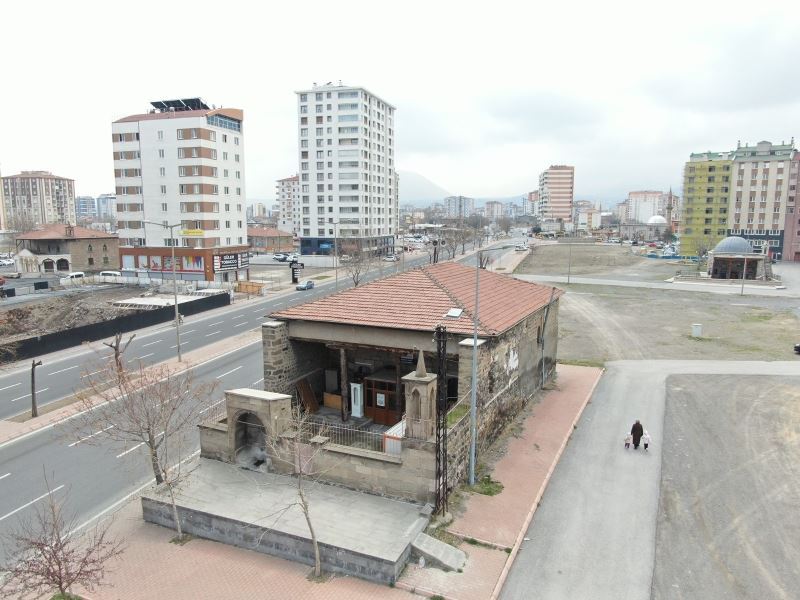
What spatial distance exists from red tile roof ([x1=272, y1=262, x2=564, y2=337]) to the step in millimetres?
7623

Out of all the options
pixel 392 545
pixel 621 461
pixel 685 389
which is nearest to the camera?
pixel 392 545

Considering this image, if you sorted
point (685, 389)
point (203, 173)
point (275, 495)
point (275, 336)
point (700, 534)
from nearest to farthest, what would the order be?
point (700, 534) → point (275, 495) → point (275, 336) → point (685, 389) → point (203, 173)

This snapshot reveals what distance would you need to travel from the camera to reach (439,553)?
574 inches

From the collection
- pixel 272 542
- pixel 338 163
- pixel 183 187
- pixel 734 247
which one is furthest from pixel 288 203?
pixel 272 542

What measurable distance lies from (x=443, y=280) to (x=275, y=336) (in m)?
8.04

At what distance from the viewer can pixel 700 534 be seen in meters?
15.9

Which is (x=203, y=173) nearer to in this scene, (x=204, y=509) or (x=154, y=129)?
(x=154, y=129)

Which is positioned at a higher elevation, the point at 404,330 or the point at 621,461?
the point at 404,330

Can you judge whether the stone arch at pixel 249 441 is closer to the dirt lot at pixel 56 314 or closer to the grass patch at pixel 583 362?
the grass patch at pixel 583 362

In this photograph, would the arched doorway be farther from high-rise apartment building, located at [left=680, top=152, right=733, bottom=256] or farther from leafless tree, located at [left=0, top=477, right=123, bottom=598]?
high-rise apartment building, located at [left=680, top=152, right=733, bottom=256]

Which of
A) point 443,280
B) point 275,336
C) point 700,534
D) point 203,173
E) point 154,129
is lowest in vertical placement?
point 700,534

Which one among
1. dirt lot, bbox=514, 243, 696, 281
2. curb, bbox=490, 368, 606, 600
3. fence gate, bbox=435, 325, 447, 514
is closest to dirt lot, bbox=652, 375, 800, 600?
curb, bbox=490, 368, 606, 600

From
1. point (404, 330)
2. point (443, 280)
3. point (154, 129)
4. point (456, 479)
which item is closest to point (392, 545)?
point (456, 479)

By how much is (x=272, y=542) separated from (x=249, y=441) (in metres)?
5.49
